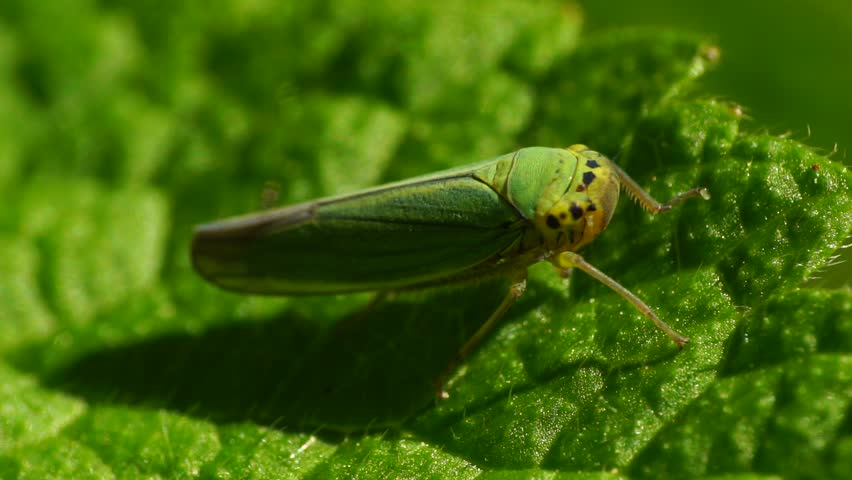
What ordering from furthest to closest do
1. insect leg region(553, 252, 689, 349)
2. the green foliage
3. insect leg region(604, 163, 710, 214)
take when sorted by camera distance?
insect leg region(604, 163, 710, 214), insect leg region(553, 252, 689, 349), the green foliage

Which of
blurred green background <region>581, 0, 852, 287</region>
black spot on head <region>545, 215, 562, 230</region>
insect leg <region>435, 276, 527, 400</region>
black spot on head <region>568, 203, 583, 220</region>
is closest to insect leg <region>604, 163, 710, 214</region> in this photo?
black spot on head <region>568, 203, 583, 220</region>

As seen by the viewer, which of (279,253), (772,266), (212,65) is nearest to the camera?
(772,266)

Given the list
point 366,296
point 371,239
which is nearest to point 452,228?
point 371,239

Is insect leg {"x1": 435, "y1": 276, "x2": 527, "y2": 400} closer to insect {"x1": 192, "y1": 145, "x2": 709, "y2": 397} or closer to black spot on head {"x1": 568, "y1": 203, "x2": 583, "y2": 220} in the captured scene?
insect {"x1": 192, "y1": 145, "x2": 709, "y2": 397}

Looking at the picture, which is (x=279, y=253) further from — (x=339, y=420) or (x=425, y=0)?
(x=425, y=0)

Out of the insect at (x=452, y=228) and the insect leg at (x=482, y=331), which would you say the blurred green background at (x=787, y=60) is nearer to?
the insect at (x=452, y=228)

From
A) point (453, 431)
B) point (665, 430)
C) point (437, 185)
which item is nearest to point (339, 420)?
point (453, 431)

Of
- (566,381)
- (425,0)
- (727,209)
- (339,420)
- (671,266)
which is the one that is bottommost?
(339,420)
